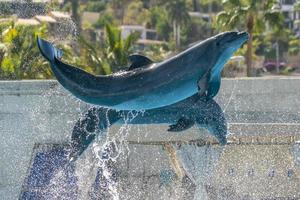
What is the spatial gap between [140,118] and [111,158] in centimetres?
188

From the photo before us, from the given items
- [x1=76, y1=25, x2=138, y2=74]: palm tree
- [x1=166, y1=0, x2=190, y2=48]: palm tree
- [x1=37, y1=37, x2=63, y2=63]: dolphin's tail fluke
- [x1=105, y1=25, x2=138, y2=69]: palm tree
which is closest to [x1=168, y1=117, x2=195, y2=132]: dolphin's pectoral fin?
[x1=37, y1=37, x2=63, y2=63]: dolphin's tail fluke

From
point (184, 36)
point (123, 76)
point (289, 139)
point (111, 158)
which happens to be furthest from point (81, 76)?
point (184, 36)

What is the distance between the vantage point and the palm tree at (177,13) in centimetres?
8050

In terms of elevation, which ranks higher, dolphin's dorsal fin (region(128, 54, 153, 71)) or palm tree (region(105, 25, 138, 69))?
dolphin's dorsal fin (region(128, 54, 153, 71))

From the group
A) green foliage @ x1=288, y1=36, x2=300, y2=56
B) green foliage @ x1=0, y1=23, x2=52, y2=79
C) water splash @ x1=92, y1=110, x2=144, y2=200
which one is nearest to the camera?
water splash @ x1=92, y1=110, x2=144, y2=200

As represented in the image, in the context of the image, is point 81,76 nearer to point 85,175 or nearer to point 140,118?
point 140,118

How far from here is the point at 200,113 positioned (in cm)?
984

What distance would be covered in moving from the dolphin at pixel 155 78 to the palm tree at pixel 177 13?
7028cm

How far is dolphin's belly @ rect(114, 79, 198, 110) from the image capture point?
356 inches

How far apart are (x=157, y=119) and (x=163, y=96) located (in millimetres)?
1011

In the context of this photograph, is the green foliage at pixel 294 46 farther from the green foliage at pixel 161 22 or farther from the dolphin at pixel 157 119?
the dolphin at pixel 157 119

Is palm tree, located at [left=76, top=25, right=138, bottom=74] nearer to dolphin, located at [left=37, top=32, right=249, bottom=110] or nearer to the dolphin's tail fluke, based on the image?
dolphin, located at [left=37, top=32, right=249, bottom=110]

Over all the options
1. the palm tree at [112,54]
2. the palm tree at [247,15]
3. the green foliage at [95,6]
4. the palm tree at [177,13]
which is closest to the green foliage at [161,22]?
the palm tree at [177,13]

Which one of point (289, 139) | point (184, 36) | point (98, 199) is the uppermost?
point (289, 139)
